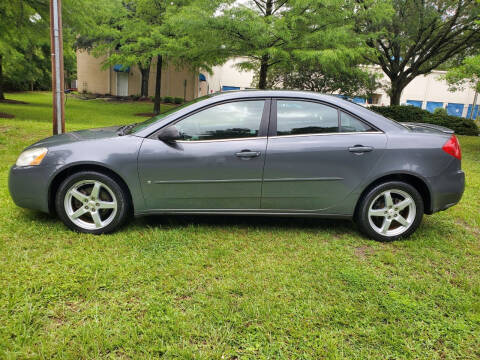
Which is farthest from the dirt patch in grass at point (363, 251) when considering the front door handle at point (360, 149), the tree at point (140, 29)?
the tree at point (140, 29)

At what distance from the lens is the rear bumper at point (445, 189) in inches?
135

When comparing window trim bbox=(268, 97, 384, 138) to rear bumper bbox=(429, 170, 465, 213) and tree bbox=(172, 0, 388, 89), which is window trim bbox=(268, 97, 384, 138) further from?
tree bbox=(172, 0, 388, 89)

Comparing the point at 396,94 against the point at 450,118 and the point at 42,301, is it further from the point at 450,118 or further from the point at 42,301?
the point at 42,301

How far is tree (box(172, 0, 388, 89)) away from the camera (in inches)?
441

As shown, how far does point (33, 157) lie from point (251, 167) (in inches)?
86.2

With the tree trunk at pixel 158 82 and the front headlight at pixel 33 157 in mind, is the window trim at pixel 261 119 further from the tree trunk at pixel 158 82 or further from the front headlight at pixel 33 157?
the tree trunk at pixel 158 82

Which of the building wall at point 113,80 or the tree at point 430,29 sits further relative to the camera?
the building wall at point 113,80

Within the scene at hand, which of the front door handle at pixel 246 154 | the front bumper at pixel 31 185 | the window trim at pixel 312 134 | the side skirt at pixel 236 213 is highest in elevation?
the window trim at pixel 312 134

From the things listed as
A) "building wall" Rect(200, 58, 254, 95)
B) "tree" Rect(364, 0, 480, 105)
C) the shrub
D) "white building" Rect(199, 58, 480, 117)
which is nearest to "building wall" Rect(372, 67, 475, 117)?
"white building" Rect(199, 58, 480, 117)

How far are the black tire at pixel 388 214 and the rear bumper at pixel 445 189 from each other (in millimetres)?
148

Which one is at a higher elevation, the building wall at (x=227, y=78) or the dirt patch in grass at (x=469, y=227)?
the building wall at (x=227, y=78)

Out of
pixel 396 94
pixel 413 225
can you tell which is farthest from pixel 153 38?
pixel 413 225

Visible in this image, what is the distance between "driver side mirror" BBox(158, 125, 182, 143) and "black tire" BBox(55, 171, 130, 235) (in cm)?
66

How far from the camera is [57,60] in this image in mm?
5461
